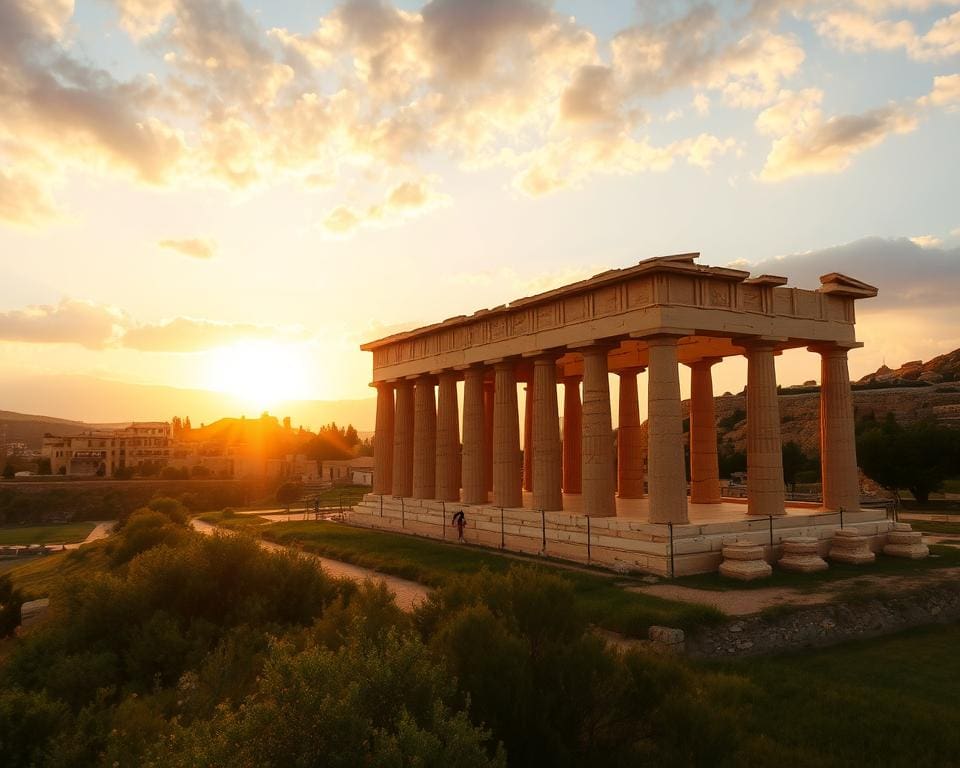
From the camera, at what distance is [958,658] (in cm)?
1527

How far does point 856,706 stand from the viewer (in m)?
11.9

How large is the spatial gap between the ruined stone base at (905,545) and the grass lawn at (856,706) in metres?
8.88

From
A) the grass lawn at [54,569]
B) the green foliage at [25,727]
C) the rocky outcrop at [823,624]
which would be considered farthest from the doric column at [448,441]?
the green foliage at [25,727]

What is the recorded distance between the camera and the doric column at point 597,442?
26188mm

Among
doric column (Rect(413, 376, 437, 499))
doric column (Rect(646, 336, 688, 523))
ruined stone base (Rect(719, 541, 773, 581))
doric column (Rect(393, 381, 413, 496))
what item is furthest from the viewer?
doric column (Rect(393, 381, 413, 496))

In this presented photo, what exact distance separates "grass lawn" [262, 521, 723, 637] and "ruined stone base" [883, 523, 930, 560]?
1117cm

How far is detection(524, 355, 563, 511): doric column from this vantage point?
2919cm

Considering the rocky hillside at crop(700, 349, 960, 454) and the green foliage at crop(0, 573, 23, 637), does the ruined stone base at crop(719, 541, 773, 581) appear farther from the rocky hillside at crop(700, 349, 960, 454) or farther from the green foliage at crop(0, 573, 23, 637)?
the rocky hillside at crop(700, 349, 960, 454)

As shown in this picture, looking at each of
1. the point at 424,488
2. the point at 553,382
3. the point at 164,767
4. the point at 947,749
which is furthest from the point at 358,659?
the point at 424,488

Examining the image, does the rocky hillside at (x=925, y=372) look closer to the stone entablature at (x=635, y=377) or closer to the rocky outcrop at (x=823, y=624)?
the stone entablature at (x=635, y=377)

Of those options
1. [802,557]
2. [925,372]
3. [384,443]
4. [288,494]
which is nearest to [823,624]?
[802,557]

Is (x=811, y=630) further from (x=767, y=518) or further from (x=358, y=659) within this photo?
(x=358, y=659)

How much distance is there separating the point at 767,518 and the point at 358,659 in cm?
2040

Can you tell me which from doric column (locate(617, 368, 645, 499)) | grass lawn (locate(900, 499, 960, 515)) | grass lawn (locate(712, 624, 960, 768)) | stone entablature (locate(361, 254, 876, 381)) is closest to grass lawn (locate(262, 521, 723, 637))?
grass lawn (locate(712, 624, 960, 768))
